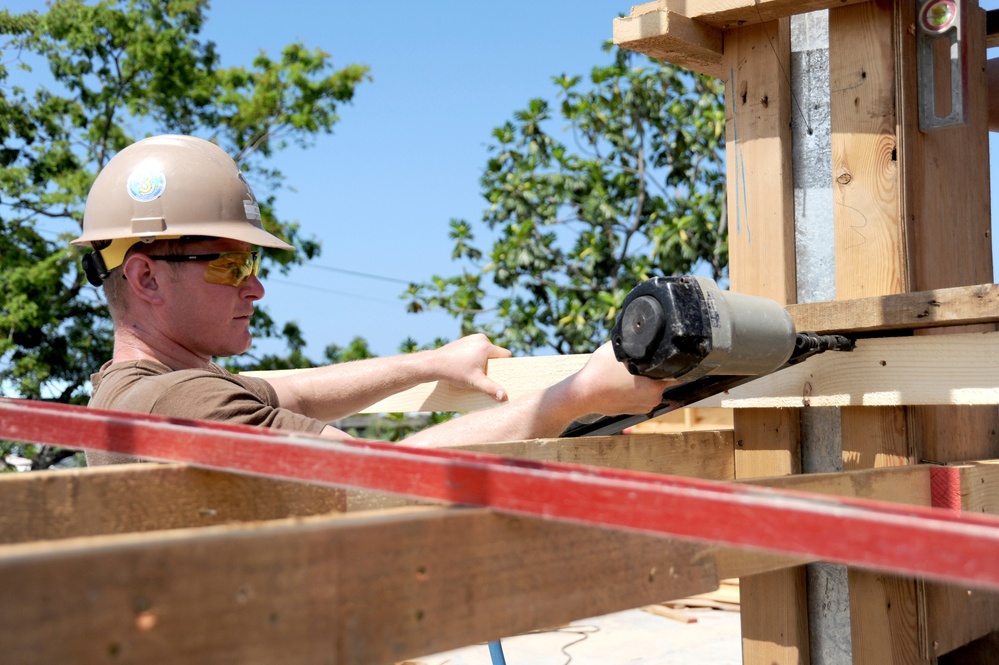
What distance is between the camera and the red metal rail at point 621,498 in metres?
0.93

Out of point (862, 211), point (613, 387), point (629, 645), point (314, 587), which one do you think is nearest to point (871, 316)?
point (862, 211)

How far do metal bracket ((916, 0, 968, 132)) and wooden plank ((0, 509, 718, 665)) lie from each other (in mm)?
1779

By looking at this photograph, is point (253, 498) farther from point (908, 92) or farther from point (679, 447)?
point (908, 92)

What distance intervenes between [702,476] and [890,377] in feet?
2.13

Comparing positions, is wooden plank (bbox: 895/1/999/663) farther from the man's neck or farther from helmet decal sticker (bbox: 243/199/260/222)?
the man's neck

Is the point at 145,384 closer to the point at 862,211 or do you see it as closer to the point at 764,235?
the point at 764,235

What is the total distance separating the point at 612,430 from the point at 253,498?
53.8 inches

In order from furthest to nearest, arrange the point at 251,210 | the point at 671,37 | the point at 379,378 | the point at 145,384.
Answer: the point at 379,378, the point at 251,210, the point at 671,37, the point at 145,384

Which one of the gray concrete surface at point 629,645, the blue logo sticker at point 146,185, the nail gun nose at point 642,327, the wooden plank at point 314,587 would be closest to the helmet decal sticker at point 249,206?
the blue logo sticker at point 146,185

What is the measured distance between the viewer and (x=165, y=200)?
9.38 ft

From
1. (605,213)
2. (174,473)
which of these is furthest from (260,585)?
(605,213)

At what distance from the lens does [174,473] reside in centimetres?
150

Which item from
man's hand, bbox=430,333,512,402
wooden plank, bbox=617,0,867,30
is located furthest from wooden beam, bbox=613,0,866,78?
man's hand, bbox=430,333,512,402

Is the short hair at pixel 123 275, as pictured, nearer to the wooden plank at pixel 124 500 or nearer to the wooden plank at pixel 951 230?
the wooden plank at pixel 124 500
